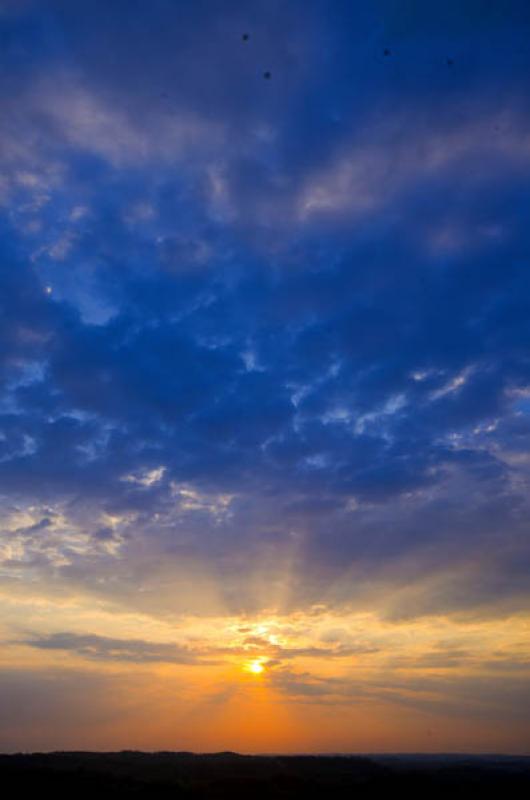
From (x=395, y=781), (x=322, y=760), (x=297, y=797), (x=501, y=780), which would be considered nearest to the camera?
(x=297, y=797)

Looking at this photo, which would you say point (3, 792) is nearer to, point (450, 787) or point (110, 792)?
point (110, 792)

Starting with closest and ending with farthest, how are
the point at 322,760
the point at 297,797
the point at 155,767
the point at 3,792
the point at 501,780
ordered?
the point at 3,792
the point at 297,797
the point at 501,780
the point at 155,767
the point at 322,760

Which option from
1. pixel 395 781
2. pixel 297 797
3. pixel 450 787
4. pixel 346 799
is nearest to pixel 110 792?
pixel 297 797

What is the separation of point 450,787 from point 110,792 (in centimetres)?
4353

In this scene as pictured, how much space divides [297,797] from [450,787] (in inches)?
1052

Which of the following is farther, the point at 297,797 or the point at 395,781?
the point at 395,781

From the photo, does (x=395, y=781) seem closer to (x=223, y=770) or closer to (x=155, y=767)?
(x=223, y=770)

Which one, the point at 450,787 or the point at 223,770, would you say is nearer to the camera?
the point at 450,787

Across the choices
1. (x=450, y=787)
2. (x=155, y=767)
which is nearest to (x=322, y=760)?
(x=155, y=767)

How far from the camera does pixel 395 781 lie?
7319 centimetres

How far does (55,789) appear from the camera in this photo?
186 ft

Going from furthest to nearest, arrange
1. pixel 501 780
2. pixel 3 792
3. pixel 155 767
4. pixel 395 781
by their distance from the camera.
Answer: pixel 155 767 → pixel 501 780 → pixel 395 781 → pixel 3 792

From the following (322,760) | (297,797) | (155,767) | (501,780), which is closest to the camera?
(297,797)

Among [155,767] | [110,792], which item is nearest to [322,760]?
[155,767]
